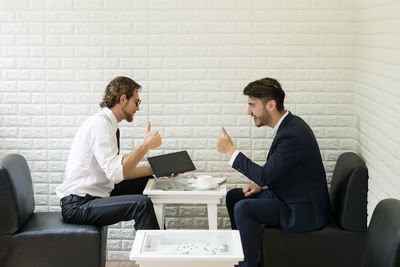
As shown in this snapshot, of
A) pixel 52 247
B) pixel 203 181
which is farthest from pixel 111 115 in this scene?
pixel 52 247

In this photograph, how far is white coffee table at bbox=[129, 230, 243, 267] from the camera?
118 inches

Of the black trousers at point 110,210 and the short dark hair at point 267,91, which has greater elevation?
the short dark hair at point 267,91

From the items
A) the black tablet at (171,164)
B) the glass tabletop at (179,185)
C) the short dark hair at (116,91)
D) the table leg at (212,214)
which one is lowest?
the table leg at (212,214)

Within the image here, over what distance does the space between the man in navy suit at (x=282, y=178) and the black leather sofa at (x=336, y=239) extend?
0.20 ft

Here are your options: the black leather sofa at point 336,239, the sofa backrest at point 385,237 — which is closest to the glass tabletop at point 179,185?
the black leather sofa at point 336,239

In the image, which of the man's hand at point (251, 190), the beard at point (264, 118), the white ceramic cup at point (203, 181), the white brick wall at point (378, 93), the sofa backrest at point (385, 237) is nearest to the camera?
the sofa backrest at point (385, 237)

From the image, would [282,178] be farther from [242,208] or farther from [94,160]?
[94,160]

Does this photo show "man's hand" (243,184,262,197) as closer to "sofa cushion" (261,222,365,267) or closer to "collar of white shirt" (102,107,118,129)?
"sofa cushion" (261,222,365,267)

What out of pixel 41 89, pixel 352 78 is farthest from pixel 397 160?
pixel 41 89

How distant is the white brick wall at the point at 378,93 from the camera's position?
3662mm

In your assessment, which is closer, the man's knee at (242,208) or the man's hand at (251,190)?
the man's knee at (242,208)

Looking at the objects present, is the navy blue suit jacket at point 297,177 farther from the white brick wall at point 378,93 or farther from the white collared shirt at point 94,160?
the white collared shirt at point 94,160

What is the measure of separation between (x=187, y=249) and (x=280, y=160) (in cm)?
98

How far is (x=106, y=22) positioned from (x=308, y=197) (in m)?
1.90
